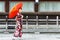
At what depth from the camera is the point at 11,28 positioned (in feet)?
60.5

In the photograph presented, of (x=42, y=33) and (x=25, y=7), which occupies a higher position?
(x=25, y=7)

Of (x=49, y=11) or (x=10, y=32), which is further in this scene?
(x=49, y=11)

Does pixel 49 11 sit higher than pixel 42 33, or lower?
higher

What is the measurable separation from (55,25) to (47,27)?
0.92m

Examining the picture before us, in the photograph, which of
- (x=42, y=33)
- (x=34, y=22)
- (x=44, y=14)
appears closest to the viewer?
(x=42, y=33)

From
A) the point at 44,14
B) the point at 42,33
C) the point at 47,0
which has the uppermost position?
the point at 47,0

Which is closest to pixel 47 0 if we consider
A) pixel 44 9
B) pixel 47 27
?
pixel 44 9

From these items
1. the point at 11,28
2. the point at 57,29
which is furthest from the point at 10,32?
the point at 57,29

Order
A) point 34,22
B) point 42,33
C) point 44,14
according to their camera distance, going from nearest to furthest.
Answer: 1. point 42,33
2. point 34,22
3. point 44,14

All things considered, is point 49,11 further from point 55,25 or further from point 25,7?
point 55,25

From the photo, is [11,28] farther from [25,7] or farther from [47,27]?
[25,7]

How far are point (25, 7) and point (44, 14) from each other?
82.6 inches

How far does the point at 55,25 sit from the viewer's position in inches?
742

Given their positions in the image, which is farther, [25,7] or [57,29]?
[25,7]
